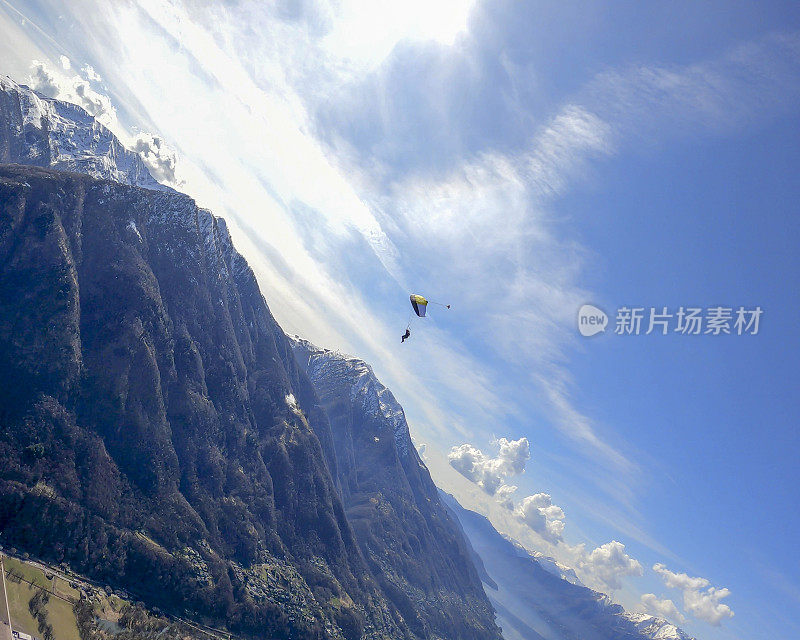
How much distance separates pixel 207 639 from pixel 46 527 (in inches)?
3491

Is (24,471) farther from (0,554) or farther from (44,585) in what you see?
(44,585)

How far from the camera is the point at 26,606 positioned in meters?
126

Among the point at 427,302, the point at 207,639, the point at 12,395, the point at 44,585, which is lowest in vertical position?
the point at 207,639

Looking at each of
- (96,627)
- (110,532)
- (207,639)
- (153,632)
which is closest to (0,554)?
(96,627)

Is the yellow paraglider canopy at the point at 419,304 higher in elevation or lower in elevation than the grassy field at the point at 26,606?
higher

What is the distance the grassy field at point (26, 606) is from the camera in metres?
121

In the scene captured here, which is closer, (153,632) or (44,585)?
(44,585)

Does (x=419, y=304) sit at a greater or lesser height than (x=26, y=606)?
greater

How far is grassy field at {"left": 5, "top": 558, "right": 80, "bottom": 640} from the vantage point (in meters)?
121

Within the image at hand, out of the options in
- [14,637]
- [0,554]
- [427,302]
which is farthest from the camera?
[0,554]

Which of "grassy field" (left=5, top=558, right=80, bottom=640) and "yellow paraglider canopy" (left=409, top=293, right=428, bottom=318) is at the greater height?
"yellow paraglider canopy" (left=409, top=293, right=428, bottom=318)

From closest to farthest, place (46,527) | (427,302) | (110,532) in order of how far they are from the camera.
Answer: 1. (427,302)
2. (46,527)
3. (110,532)

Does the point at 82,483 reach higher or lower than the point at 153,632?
higher

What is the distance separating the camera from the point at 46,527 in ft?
550
